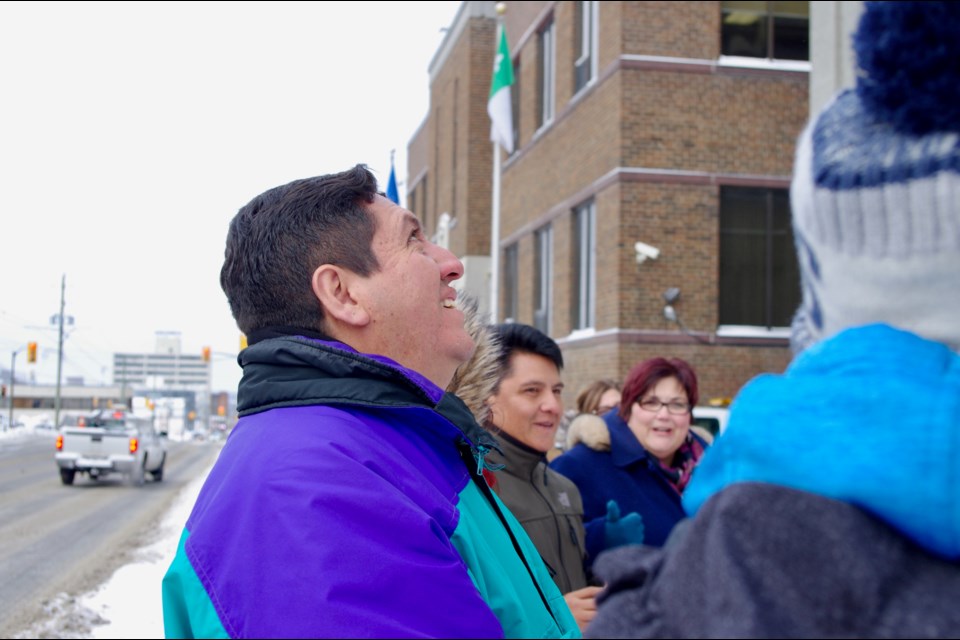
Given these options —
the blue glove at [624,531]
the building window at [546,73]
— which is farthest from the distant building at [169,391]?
the blue glove at [624,531]

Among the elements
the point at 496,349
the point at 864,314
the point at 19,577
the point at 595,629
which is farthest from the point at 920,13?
the point at 19,577

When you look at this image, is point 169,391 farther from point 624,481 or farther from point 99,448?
point 624,481

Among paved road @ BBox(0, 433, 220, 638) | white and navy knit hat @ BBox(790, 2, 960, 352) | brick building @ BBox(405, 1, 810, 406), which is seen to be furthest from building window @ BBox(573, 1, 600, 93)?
white and navy knit hat @ BBox(790, 2, 960, 352)

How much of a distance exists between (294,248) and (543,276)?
16.8 m

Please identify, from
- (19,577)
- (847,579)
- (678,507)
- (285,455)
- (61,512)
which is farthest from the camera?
(61,512)

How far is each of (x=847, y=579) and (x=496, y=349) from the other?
206 centimetres

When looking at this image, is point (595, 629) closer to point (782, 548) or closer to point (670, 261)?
point (782, 548)

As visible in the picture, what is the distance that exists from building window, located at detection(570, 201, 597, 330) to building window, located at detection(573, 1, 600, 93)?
2.26 m

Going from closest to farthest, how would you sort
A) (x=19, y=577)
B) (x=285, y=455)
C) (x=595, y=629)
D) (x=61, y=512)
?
1. (x=595, y=629)
2. (x=285, y=455)
3. (x=19, y=577)
4. (x=61, y=512)

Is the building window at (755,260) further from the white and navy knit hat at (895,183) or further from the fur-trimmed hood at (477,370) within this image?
the white and navy knit hat at (895,183)

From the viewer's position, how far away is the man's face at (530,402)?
12.5 ft

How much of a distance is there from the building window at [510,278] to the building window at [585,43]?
15.4 ft

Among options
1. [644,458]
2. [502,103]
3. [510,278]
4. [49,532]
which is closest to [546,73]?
[502,103]

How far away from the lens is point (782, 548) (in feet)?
2.65
